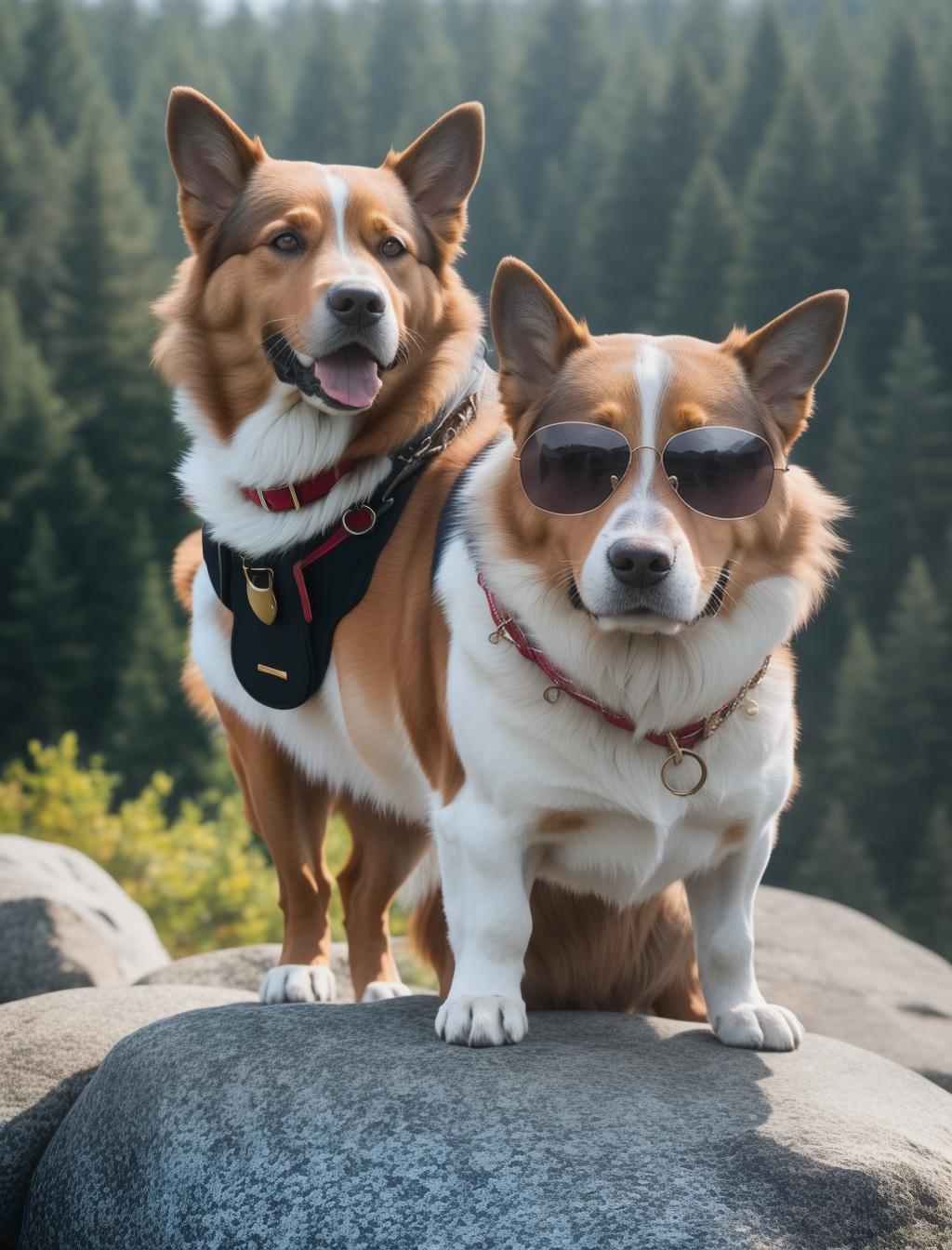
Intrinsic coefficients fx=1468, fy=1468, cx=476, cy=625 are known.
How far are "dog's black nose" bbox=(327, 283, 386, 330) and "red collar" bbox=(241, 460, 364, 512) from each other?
460 mm

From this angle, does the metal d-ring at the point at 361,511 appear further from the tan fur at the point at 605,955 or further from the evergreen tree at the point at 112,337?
the evergreen tree at the point at 112,337

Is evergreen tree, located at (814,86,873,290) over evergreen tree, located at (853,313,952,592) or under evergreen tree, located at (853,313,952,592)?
over

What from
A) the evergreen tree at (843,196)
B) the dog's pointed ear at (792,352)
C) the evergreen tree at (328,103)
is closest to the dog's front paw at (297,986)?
the dog's pointed ear at (792,352)

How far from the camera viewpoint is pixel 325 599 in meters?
4.26

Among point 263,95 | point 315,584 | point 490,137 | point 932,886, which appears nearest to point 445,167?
point 315,584

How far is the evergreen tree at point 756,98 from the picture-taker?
2650 inches

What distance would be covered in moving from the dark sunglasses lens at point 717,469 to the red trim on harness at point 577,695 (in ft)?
1.66

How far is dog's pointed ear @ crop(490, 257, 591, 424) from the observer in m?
3.49

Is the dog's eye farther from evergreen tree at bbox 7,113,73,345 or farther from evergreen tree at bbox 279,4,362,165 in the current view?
evergreen tree at bbox 279,4,362,165

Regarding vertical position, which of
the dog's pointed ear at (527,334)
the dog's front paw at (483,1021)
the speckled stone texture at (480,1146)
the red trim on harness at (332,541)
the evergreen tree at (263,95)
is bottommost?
the speckled stone texture at (480,1146)

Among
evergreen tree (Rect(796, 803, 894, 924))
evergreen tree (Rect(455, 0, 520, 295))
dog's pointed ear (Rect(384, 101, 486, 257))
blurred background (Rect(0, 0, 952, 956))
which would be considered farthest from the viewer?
evergreen tree (Rect(455, 0, 520, 295))

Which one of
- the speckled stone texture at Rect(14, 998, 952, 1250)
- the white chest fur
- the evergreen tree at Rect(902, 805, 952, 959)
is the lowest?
the evergreen tree at Rect(902, 805, 952, 959)

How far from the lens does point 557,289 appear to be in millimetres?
61500

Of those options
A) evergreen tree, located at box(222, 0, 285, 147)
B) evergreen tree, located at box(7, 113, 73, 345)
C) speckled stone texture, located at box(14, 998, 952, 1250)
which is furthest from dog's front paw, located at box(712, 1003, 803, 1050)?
evergreen tree, located at box(222, 0, 285, 147)
